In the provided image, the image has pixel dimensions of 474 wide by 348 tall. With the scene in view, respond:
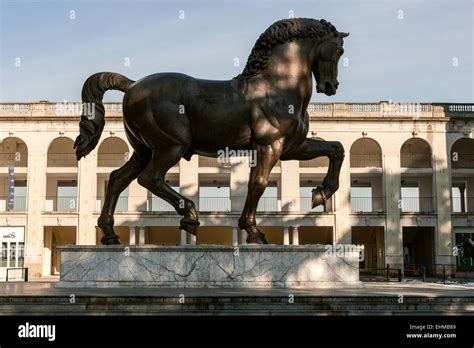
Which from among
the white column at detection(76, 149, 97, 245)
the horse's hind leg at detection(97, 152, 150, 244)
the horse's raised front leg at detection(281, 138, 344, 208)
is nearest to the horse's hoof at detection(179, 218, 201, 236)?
the horse's hind leg at detection(97, 152, 150, 244)

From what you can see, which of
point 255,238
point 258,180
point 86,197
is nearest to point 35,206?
point 86,197

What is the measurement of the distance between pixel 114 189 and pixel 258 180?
2521mm

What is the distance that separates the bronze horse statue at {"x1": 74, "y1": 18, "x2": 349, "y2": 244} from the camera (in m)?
10.5

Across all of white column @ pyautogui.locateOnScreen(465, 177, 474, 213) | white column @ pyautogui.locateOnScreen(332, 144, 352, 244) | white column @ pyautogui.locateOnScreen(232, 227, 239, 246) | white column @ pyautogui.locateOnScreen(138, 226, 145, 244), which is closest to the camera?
white column @ pyautogui.locateOnScreen(138, 226, 145, 244)

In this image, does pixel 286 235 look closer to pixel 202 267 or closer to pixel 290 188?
pixel 290 188

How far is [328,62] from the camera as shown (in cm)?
1091

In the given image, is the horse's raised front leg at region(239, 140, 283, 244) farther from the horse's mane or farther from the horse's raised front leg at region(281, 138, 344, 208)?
the horse's mane

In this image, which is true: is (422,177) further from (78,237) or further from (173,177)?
(78,237)

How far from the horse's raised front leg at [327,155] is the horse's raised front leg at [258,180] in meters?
0.50

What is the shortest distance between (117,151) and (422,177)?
2286 centimetres

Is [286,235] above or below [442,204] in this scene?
below

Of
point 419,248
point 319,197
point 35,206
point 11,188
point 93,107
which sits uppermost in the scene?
point 11,188

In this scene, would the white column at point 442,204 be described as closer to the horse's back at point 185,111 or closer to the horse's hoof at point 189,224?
the horse's hoof at point 189,224

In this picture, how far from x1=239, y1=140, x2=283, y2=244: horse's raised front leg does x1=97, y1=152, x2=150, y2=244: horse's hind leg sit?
196 centimetres
